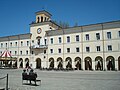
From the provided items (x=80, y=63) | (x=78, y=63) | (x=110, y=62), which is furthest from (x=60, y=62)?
(x=110, y=62)

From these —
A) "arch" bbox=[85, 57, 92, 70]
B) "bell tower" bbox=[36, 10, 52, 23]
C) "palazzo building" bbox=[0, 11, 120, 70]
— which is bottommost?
"arch" bbox=[85, 57, 92, 70]

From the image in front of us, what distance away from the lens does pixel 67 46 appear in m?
45.0

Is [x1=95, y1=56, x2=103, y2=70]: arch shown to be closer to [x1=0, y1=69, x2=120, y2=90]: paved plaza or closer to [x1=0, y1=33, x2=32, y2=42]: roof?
[x1=0, y1=69, x2=120, y2=90]: paved plaza

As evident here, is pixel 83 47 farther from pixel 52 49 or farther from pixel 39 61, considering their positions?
pixel 39 61

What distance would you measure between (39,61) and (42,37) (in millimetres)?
7689

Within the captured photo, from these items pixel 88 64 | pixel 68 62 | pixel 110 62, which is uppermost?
pixel 110 62

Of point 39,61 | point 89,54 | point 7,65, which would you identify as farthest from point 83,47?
point 7,65

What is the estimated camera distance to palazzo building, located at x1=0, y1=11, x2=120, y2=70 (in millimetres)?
39375

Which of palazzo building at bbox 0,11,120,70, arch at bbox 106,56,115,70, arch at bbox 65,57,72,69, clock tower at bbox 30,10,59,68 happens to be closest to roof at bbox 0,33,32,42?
palazzo building at bbox 0,11,120,70

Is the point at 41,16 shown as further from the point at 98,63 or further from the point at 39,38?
the point at 98,63

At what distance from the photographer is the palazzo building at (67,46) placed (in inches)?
1550

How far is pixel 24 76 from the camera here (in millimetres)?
14625

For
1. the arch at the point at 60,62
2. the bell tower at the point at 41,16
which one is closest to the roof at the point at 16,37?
the bell tower at the point at 41,16

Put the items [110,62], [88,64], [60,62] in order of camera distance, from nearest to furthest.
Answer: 1. [110,62]
2. [88,64]
3. [60,62]
